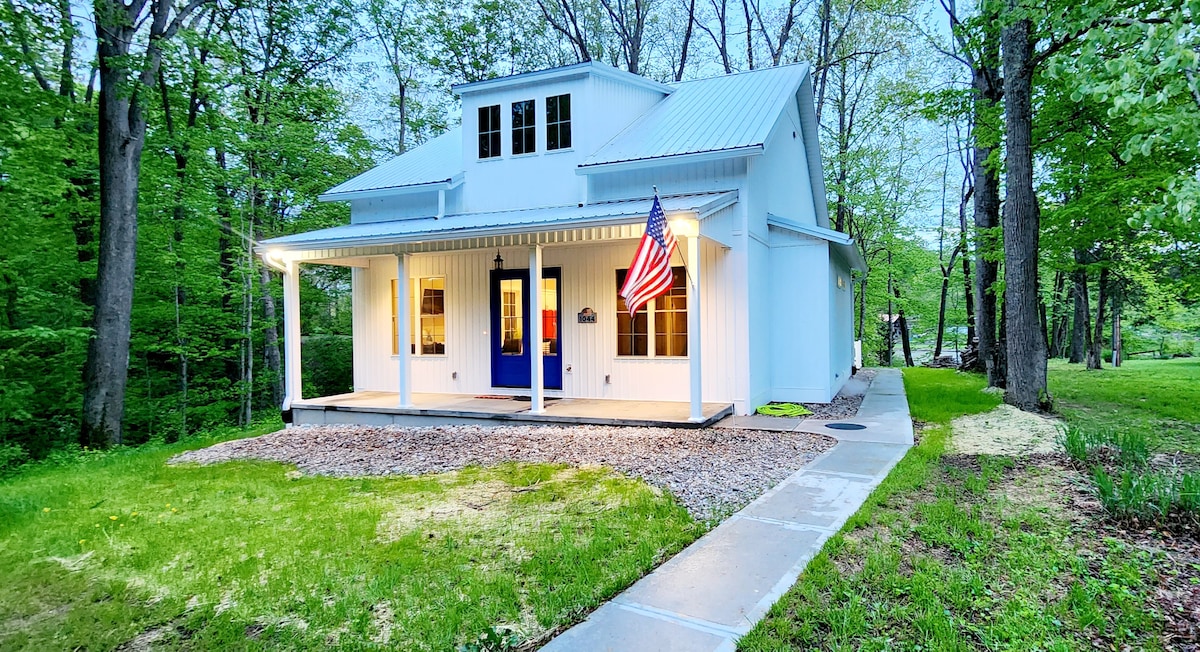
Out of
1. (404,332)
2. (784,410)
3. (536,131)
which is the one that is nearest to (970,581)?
(784,410)

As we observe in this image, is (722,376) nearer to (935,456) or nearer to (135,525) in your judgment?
(935,456)

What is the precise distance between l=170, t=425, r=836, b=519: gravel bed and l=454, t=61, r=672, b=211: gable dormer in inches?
175

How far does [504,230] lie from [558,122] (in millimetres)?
3306

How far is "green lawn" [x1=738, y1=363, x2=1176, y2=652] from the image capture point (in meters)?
2.60

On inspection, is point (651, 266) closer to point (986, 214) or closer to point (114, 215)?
point (114, 215)

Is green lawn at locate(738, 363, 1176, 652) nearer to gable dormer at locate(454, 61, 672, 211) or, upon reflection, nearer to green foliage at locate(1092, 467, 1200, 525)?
green foliage at locate(1092, 467, 1200, 525)

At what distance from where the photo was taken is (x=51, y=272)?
440 inches

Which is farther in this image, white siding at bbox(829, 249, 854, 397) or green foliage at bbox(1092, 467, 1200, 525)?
white siding at bbox(829, 249, 854, 397)

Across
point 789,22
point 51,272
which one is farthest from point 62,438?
point 789,22

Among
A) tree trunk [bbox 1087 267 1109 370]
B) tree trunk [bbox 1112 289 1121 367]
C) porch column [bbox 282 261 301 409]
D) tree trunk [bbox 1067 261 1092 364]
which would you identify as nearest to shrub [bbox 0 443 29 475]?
porch column [bbox 282 261 301 409]

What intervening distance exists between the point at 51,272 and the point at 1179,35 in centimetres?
1614

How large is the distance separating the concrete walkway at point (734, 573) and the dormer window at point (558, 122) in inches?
279

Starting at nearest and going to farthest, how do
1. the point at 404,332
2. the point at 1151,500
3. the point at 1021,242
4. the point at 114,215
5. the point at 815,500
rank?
the point at 1151,500 → the point at 815,500 → the point at 1021,242 → the point at 404,332 → the point at 114,215

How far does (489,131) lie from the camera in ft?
35.8
